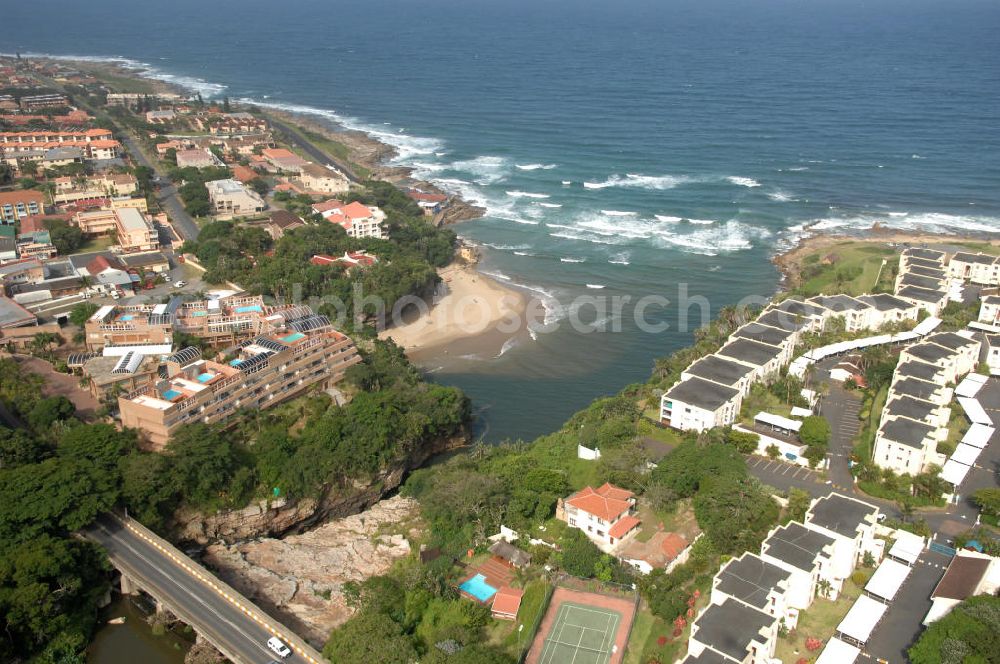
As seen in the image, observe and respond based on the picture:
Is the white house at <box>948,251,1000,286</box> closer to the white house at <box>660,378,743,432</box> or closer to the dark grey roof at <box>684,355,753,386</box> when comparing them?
the dark grey roof at <box>684,355,753,386</box>

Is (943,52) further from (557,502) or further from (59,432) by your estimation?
(59,432)

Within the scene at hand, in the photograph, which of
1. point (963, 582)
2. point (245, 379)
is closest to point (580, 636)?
point (963, 582)

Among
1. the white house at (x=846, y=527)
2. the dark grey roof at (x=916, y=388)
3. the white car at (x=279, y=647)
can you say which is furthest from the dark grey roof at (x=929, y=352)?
the white car at (x=279, y=647)

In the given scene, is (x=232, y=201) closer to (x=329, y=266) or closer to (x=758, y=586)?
(x=329, y=266)

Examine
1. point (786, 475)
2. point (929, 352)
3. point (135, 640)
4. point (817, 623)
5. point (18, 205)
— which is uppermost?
point (929, 352)

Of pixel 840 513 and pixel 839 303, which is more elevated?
pixel 840 513

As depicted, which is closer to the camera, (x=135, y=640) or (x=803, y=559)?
(x=803, y=559)
